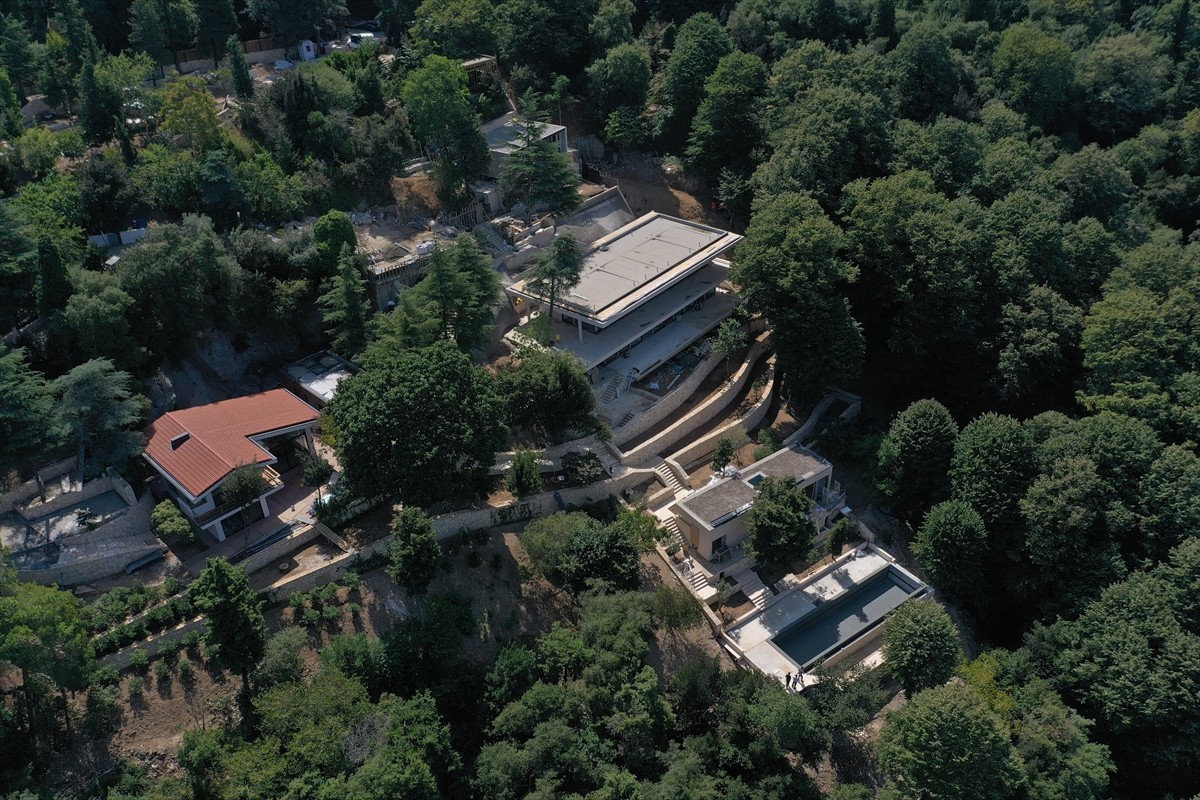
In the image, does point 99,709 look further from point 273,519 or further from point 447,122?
point 447,122

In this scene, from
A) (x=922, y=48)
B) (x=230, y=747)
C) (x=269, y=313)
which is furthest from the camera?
(x=922, y=48)

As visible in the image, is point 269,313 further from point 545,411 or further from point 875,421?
point 875,421

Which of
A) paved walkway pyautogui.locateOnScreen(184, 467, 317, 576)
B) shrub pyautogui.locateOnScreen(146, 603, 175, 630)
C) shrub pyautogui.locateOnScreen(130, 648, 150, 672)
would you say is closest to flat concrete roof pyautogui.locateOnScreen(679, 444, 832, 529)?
paved walkway pyautogui.locateOnScreen(184, 467, 317, 576)

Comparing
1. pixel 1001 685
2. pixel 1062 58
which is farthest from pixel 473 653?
pixel 1062 58

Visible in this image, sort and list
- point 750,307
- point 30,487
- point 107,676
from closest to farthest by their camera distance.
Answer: point 107,676, point 30,487, point 750,307

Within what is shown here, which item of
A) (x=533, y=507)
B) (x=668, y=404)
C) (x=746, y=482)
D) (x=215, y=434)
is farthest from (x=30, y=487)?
(x=746, y=482)

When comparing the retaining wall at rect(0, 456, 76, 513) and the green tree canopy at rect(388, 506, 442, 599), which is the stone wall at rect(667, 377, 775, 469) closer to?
the green tree canopy at rect(388, 506, 442, 599)
